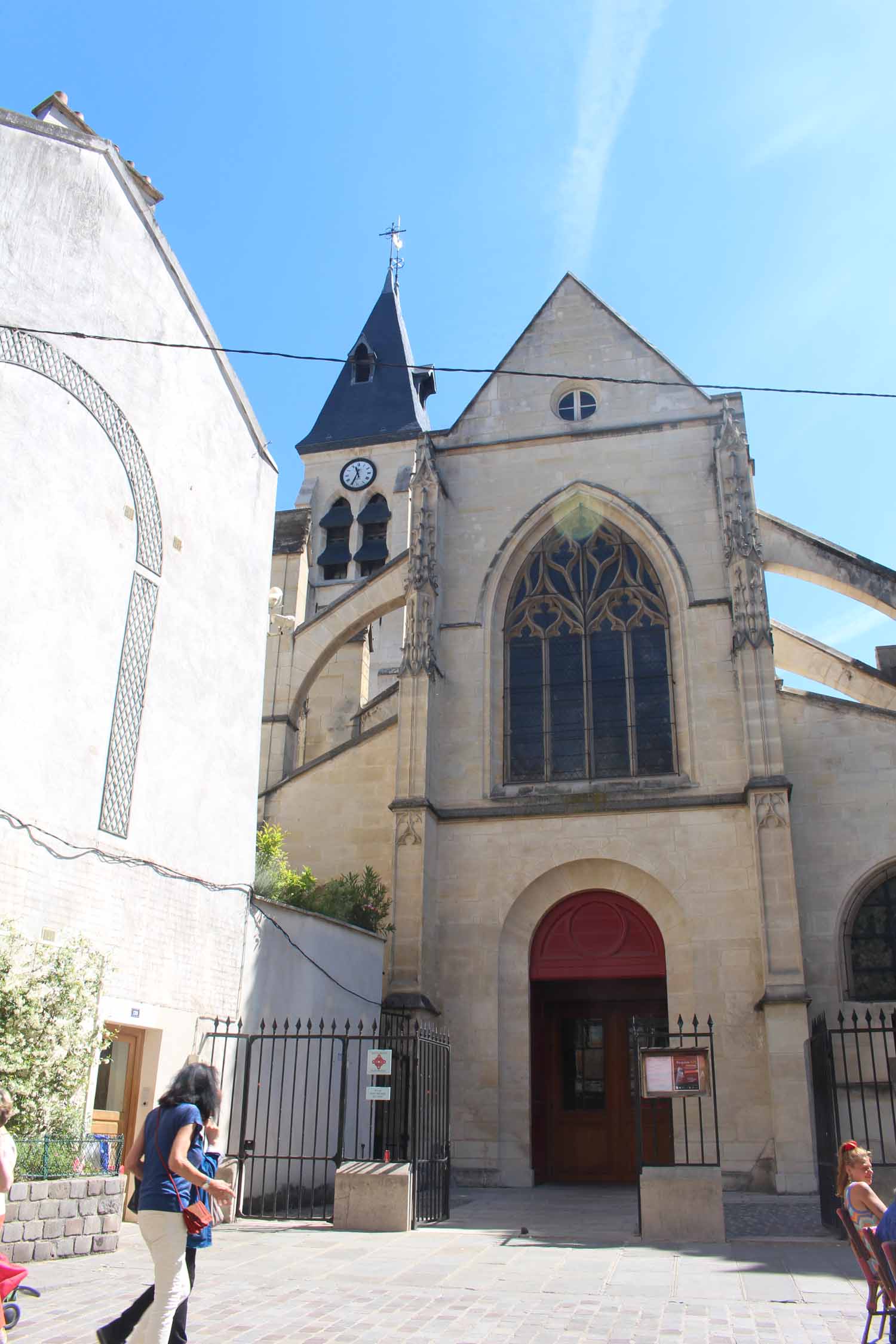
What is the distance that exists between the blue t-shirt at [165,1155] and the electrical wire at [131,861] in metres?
4.87

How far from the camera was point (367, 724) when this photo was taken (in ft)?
70.3

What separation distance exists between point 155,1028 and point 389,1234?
9.24 feet

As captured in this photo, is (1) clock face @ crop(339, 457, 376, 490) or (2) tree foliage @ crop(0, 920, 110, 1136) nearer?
(2) tree foliage @ crop(0, 920, 110, 1136)

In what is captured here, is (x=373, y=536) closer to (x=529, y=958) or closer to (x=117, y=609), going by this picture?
(x=529, y=958)

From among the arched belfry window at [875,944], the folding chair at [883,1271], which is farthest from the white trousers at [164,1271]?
the arched belfry window at [875,944]

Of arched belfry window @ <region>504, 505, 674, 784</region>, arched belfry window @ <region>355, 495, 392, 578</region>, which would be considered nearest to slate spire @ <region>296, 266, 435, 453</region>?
arched belfry window @ <region>355, 495, 392, 578</region>

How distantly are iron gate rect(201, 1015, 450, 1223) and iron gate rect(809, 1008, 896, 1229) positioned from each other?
397 centimetres

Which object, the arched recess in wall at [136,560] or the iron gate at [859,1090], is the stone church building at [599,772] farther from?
the arched recess in wall at [136,560]

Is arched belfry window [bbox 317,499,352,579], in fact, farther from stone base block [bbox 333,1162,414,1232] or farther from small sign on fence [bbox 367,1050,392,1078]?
stone base block [bbox 333,1162,414,1232]

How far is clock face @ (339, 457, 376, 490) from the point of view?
42281 millimetres

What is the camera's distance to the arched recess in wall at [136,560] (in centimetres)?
1025

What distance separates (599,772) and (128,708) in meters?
8.01

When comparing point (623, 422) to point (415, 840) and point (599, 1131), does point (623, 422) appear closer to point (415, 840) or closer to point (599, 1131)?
point (415, 840)

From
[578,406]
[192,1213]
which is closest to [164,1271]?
[192,1213]
